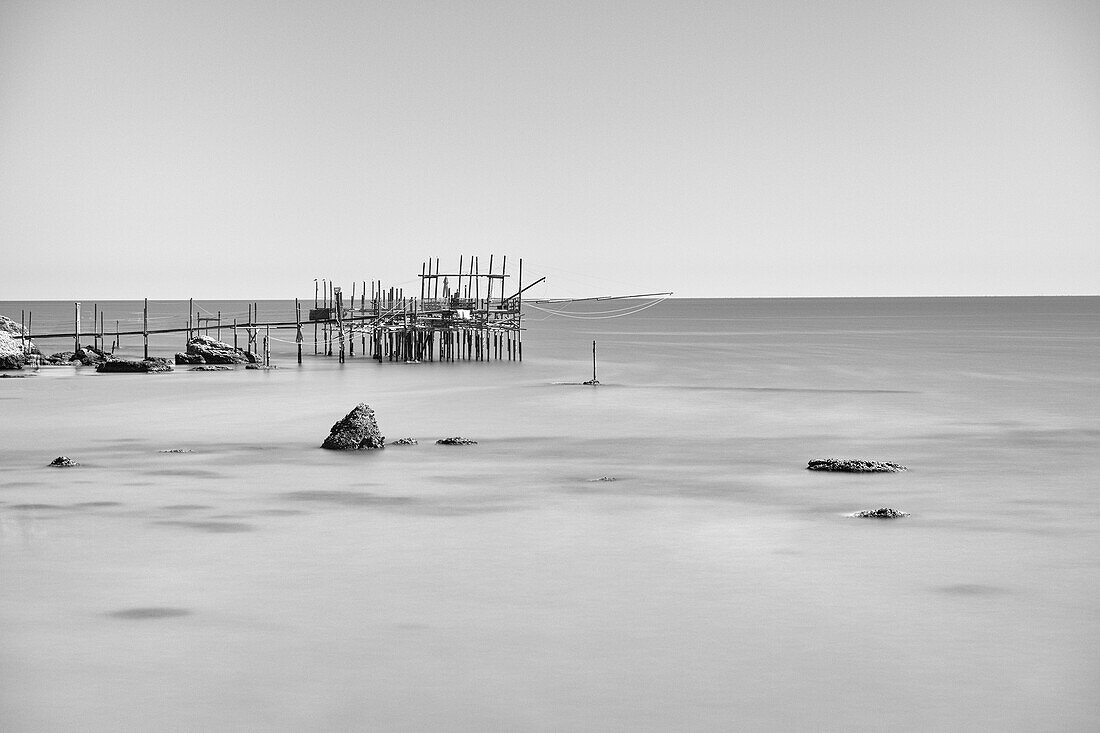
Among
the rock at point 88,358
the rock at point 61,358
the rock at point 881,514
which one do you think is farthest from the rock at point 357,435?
the rock at point 61,358

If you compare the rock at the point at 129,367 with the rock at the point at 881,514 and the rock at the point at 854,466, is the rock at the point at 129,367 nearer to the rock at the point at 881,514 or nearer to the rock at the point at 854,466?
the rock at the point at 854,466

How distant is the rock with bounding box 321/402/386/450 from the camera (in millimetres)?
22438

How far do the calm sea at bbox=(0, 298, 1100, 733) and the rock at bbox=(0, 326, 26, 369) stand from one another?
19.3 meters

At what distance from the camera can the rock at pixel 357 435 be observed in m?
22.4

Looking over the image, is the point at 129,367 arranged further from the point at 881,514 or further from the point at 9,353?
the point at 881,514

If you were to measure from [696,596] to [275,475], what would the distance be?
9833mm

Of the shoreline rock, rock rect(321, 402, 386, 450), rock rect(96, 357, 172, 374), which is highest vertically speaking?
rock rect(96, 357, 172, 374)

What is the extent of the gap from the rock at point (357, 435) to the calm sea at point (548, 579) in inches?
21.3

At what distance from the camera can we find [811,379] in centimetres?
4466

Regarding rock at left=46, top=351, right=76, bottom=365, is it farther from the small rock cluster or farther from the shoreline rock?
the shoreline rock

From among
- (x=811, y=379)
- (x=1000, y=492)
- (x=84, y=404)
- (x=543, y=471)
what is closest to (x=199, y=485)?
(x=543, y=471)

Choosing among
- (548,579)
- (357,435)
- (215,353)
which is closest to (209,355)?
(215,353)

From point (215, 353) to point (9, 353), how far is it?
8549 mm

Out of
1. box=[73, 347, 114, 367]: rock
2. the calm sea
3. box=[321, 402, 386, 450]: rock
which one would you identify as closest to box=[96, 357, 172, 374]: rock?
box=[73, 347, 114, 367]: rock
